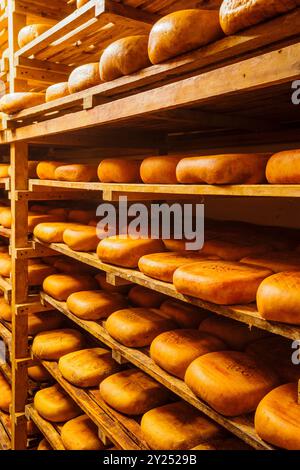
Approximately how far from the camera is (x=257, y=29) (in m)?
1.14

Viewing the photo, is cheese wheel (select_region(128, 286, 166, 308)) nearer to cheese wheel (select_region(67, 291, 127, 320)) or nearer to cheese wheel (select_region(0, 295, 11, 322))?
cheese wheel (select_region(67, 291, 127, 320))

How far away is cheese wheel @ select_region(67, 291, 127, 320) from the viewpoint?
Result: 2.35 m

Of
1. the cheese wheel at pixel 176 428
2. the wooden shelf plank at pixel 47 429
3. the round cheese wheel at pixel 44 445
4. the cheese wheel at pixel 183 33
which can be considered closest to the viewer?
the cheese wheel at pixel 183 33

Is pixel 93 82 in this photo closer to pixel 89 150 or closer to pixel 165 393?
pixel 165 393

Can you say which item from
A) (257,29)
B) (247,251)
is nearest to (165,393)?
(247,251)

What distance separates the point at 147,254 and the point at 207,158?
640 mm

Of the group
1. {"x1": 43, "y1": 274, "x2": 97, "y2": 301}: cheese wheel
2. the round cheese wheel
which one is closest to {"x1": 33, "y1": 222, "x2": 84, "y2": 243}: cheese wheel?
{"x1": 43, "y1": 274, "x2": 97, "y2": 301}: cheese wheel

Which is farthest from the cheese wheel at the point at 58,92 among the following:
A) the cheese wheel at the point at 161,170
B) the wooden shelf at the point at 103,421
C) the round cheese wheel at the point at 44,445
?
the round cheese wheel at the point at 44,445

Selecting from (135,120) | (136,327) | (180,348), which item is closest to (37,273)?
(136,327)

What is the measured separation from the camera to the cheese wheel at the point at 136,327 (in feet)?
6.49

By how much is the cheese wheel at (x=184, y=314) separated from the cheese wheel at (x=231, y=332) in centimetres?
9

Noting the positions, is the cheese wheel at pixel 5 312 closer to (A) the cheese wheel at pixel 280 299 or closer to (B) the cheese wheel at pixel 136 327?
(B) the cheese wheel at pixel 136 327

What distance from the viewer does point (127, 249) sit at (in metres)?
1.97

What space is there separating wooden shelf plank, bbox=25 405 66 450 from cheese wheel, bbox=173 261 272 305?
1.49m
